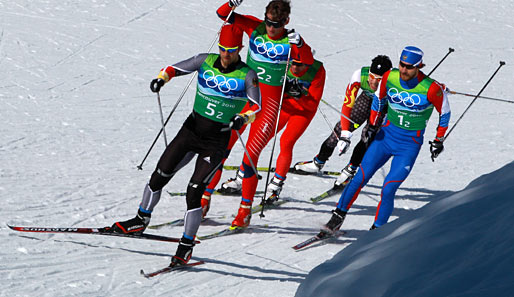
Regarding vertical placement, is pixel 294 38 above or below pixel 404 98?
above

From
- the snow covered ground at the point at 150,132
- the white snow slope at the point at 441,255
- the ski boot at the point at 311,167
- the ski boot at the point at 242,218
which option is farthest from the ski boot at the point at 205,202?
the white snow slope at the point at 441,255

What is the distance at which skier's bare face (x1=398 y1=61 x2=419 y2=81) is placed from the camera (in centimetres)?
706

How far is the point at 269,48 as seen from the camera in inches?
307

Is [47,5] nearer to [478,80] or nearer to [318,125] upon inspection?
[318,125]

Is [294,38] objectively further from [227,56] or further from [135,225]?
[135,225]

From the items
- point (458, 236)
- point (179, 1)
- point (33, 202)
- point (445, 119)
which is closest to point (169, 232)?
point (33, 202)

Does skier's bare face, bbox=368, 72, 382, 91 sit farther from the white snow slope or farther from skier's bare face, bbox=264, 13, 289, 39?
the white snow slope

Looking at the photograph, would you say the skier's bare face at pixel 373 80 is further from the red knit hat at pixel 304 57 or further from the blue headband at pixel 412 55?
the blue headband at pixel 412 55

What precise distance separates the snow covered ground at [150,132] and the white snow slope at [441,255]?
1.29 metres

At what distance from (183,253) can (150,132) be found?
4728 millimetres

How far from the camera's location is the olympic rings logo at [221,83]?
21.8ft

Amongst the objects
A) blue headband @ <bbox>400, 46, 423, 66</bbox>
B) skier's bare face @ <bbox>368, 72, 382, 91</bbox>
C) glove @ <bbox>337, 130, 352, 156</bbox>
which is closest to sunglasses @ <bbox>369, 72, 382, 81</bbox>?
skier's bare face @ <bbox>368, 72, 382, 91</bbox>

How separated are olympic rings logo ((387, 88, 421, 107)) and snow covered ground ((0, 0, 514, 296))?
107 cm

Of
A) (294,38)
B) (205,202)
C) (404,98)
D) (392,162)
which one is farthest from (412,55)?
(205,202)
